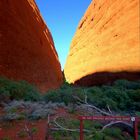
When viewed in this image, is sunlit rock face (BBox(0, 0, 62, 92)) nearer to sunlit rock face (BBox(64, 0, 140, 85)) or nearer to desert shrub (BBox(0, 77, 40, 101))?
desert shrub (BBox(0, 77, 40, 101))

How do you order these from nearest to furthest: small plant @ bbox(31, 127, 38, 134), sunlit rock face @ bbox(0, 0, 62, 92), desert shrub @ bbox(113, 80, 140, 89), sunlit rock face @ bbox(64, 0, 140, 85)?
1. small plant @ bbox(31, 127, 38, 134)
2. desert shrub @ bbox(113, 80, 140, 89)
3. sunlit rock face @ bbox(0, 0, 62, 92)
4. sunlit rock face @ bbox(64, 0, 140, 85)

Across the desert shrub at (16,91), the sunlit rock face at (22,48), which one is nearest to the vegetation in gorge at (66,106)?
the desert shrub at (16,91)

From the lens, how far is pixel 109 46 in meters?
19.8

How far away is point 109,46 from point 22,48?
21.2 feet

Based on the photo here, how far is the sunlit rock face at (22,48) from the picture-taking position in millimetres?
14523

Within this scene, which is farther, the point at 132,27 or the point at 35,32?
the point at 35,32

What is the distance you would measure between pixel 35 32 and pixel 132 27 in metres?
6.31

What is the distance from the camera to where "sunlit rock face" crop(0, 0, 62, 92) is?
14523 millimetres

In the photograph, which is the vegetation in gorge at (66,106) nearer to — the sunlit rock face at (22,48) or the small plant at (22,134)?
the small plant at (22,134)

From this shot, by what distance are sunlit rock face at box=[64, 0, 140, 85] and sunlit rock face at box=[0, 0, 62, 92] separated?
3406mm

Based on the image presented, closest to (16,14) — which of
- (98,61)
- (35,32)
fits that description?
(35,32)

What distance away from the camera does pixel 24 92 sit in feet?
38.3

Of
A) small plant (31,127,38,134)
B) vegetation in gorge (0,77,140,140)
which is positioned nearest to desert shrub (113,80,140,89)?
vegetation in gorge (0,77,140,140)

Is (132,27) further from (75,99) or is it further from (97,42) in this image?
(75,99)
